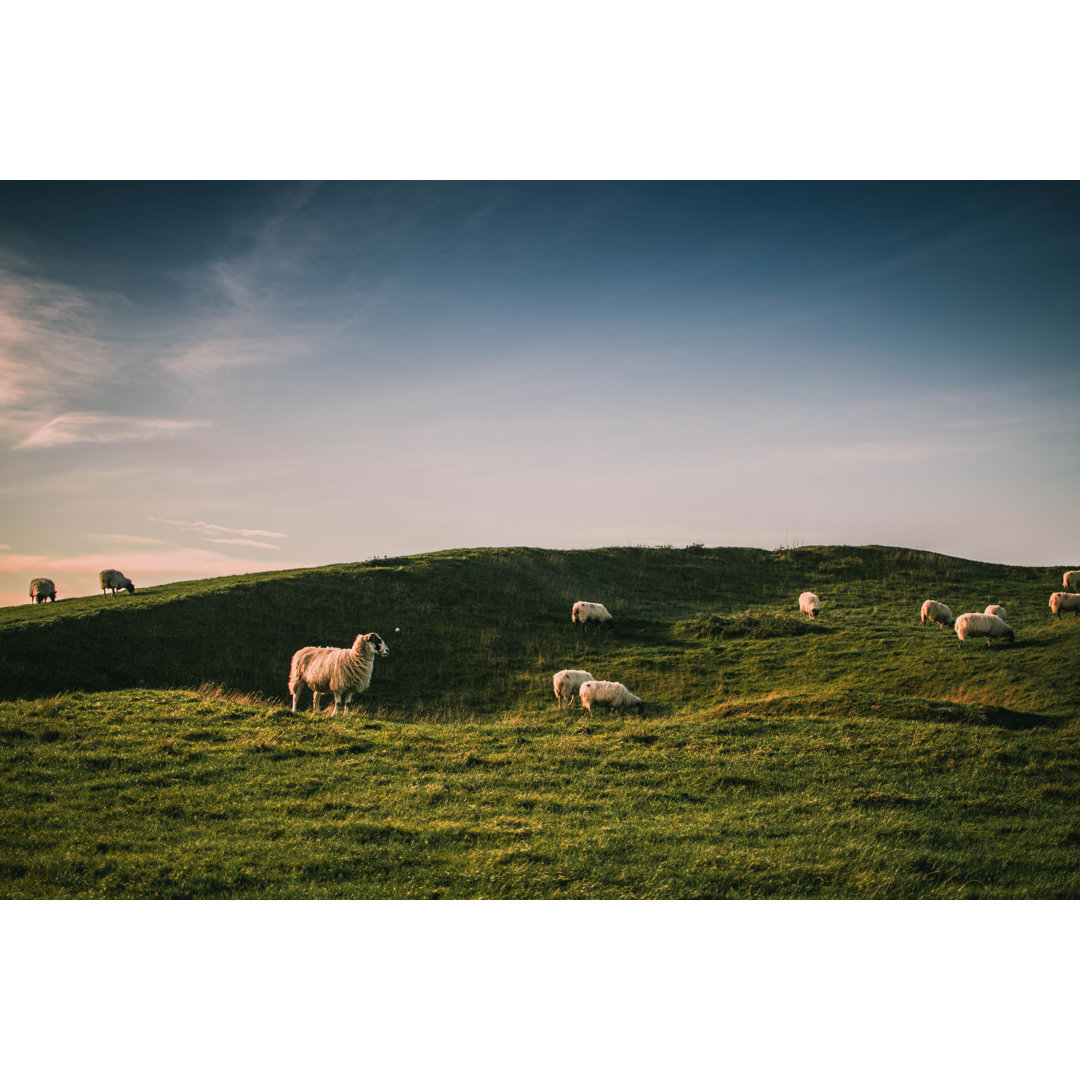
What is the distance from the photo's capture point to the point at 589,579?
154ft

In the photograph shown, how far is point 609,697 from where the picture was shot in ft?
64.2

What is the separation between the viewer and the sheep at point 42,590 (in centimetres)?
3475

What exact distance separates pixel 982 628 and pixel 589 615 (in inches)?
679

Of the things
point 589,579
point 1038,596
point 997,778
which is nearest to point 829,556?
point 1038,596

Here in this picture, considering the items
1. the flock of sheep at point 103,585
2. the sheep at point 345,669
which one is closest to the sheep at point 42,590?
the flock of sheep at point 103,585

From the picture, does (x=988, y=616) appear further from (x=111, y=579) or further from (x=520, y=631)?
(x=111, y=579)

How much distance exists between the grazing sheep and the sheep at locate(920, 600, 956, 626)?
4190mm

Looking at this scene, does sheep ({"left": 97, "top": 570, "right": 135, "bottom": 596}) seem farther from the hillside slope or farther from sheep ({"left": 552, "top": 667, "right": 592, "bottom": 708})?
sheep ({"left": 552, "top": 667, "right": 592, "bottom": 708})

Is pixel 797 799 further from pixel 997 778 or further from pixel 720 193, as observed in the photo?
pixel 720 193

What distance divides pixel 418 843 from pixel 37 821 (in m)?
5.43

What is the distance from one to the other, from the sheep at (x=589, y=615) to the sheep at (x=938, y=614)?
51.6 feet

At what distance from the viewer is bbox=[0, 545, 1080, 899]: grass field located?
8156 mm

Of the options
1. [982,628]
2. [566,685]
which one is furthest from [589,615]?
[982,628]

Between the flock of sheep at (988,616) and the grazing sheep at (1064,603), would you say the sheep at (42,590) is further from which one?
the grazing sheep at (1064,603)
